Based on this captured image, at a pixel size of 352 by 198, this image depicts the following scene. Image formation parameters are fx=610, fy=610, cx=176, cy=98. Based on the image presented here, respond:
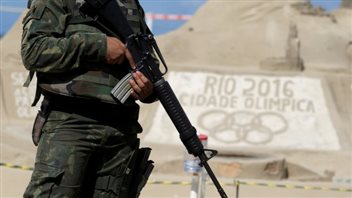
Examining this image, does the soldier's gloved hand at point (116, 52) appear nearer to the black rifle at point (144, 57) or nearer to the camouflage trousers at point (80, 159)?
the black rifle at point (144, 57)

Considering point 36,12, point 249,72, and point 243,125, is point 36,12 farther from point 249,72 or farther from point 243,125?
point 249,72

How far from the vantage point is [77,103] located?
2359 mm

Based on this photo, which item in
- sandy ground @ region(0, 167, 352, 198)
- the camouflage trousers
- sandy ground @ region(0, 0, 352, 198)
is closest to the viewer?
the camouflage trousers

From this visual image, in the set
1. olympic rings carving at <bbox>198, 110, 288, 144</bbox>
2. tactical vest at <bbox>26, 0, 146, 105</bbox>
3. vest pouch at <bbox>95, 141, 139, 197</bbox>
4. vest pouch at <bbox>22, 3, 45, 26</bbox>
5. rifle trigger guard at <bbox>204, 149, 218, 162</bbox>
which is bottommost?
vest pouch at <bbox>95, 141, 139, 197</bbox>

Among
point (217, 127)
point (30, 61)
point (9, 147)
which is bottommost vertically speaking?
point (30, 61)

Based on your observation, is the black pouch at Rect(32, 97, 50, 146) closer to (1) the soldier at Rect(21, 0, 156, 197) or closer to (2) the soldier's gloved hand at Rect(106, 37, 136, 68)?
(1) the soldier at Rect(21, 0, 156, 197)

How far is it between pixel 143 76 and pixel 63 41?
0.33 metres

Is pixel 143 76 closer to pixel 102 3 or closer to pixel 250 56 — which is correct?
pixel 102 3

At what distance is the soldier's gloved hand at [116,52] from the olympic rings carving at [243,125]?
11.1m

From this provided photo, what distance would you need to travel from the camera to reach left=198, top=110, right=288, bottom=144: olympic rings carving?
532 inches

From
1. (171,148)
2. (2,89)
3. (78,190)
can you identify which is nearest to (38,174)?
(78,190)

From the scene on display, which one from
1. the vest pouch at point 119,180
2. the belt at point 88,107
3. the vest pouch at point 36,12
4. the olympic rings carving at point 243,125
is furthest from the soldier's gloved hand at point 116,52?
the olympic rings carving at point 243,125

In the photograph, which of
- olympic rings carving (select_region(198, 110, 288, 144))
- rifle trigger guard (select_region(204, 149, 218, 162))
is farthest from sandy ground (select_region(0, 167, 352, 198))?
rifle trigger guard (select_region(204, 149, 218, 162))

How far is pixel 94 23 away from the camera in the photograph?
7.86 feet
